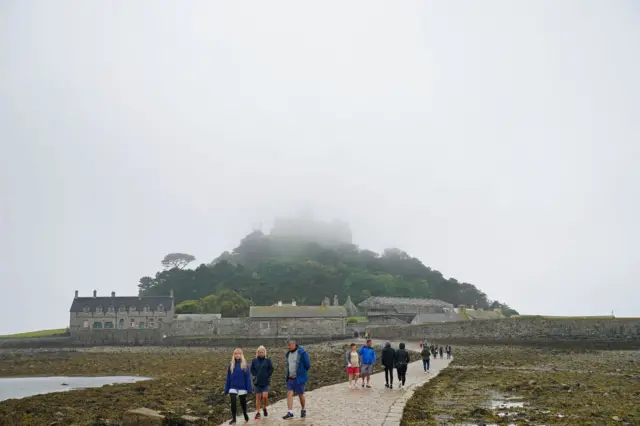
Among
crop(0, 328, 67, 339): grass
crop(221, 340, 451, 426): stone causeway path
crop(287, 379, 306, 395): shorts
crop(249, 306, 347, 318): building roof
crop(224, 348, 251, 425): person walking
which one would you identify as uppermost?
crop(224, 348, 251, 425): person walking

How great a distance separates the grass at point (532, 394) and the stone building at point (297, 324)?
42.8 meters

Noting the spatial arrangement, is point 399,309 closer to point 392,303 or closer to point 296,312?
point 392,303

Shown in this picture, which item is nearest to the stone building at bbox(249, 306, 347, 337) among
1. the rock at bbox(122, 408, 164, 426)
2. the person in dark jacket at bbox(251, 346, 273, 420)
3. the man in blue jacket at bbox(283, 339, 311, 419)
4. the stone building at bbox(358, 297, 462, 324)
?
the stone building at bbox(358, 297, 462, 324)

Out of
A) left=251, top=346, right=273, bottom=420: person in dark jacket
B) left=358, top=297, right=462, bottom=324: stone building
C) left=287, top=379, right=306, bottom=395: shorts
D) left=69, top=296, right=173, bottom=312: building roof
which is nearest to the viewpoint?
left=251, top=346, right=273, bottom=420: person in dark jacket

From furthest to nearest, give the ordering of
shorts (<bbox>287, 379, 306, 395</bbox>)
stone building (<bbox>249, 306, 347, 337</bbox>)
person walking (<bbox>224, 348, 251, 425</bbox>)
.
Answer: stone building (<bbox>249, 306, 347, 337</bbox>)
shorts (<bbox>287, 379, 306, 395</bbox>)
person walking (<bbox>224, 348, 251, 425</bbox>)

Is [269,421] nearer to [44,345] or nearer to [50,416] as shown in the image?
[50,416]

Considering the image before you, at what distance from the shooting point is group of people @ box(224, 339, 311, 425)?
422 inches

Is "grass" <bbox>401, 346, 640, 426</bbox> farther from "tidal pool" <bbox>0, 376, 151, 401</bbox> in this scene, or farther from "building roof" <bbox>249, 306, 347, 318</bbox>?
"building roof" <bbox>249, 306, 347, 318</bbox>

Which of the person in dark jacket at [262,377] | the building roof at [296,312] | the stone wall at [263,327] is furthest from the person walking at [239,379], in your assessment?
the building roof at [296,312]

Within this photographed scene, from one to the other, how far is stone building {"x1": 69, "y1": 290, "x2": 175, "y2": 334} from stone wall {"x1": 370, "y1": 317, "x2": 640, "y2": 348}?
42040 millimetres

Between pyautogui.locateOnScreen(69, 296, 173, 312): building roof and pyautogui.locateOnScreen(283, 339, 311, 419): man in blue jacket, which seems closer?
pyautogui.locateOnScreen(283, 339, 311, 419): man in blue jacket

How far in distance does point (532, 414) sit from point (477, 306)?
104517mm

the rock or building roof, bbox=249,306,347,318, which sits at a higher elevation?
the rock

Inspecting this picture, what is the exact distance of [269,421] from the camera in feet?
34.5
